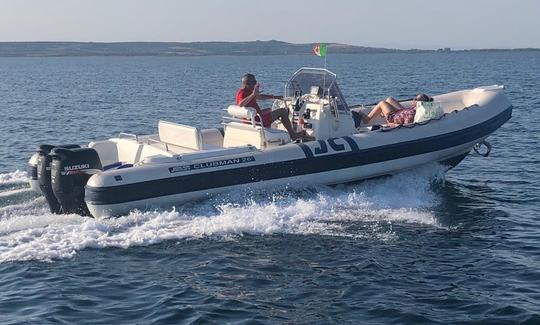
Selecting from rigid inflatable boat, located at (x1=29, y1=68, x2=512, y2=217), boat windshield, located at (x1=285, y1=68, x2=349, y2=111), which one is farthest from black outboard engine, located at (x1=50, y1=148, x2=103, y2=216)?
boat windshield, located at (x1=285, y1=68, x2=349, y2=111)

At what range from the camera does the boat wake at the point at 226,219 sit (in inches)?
365

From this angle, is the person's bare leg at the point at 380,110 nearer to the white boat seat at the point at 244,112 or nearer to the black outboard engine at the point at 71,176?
the white boat seat at the point at 244,112

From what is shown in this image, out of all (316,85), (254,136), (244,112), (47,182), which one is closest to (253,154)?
(254,136)

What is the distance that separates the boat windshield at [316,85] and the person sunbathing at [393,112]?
1148 mm

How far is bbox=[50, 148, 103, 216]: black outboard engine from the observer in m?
10.3

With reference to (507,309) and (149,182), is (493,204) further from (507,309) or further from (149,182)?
(149,182)

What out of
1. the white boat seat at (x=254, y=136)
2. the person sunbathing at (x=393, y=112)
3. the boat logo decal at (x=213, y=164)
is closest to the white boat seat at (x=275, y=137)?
the white boat seat at (x=254, y=136)

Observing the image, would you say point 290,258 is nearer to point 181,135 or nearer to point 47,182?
point 181,135

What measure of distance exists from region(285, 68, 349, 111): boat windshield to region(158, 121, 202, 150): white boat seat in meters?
2.20

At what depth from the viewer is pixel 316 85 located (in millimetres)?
12789

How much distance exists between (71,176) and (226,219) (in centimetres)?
232

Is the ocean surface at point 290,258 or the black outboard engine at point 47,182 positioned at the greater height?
the black outboard engine at point 47,182

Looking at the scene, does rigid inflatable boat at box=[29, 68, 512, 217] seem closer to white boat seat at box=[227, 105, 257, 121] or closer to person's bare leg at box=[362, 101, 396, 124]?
white boat seat at box=[227, 105, 257, 121]

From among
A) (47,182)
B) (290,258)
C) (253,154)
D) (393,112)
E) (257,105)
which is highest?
(257,105)
